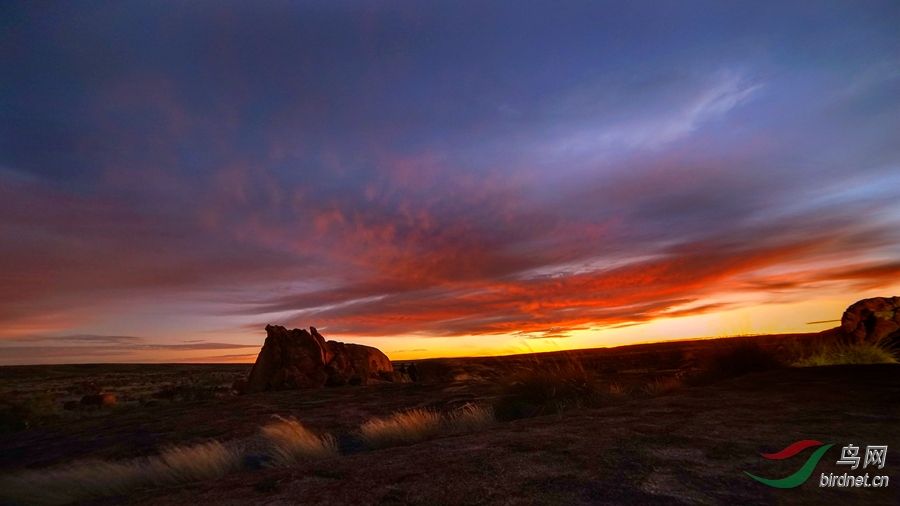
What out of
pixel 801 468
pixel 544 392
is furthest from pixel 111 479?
pixel 544 392

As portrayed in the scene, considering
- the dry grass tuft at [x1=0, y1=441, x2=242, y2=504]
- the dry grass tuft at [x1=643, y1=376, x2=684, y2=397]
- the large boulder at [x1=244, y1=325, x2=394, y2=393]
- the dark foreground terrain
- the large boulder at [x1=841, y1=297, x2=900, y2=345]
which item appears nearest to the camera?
the dark foreground terrain

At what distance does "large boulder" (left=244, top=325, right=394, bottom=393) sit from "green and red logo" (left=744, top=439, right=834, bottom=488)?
17161 mm

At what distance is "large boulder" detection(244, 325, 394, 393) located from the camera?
19172 mm

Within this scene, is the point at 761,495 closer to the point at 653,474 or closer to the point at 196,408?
the point at 653,474

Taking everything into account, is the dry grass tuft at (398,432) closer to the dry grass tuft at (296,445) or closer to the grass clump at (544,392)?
the dry grass tuft at (296,445)

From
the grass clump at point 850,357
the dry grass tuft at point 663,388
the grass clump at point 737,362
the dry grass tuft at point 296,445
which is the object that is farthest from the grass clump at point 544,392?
the grass clump at point 850,357

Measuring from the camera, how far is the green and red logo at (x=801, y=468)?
2.88 m

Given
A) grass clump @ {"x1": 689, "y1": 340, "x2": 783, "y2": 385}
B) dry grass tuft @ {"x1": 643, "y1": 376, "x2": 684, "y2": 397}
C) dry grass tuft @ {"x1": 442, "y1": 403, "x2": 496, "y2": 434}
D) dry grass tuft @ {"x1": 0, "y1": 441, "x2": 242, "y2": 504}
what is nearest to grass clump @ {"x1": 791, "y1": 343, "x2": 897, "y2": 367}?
grass clump @ {"x1": 689, "y1": 340, "x2": 783, "y2": 385}

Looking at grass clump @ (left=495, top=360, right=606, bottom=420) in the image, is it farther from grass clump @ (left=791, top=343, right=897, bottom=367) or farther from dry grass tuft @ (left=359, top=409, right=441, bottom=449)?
grass clump @ (left=791, top=343, right=897, bottom=367)

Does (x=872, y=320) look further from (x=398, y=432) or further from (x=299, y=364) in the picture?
(x=299, y=364)

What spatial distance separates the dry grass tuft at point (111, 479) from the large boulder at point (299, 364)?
47.4 ft

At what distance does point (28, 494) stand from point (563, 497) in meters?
5.15

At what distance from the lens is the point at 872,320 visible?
47.8 feet

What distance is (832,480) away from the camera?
115 inches
